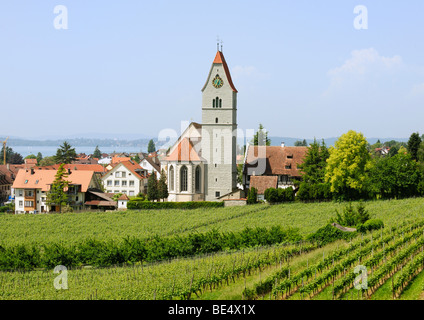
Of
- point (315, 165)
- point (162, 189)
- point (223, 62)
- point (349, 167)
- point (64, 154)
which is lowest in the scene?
point (162, 189)

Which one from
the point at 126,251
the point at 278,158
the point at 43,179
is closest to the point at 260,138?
the point at 278,158

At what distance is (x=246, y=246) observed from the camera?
39.5m

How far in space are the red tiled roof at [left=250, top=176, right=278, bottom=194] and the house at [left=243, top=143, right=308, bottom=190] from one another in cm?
207

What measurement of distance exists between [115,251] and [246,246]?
8.92 metres

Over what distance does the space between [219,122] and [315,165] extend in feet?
39.2

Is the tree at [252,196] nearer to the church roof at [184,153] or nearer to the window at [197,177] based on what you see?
the window at [197,177]

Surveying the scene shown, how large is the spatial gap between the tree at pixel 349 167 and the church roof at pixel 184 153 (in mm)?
15286

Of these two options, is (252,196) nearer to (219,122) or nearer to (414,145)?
(219,122)

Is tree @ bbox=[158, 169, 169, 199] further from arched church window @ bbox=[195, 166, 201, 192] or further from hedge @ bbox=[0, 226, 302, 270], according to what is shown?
hedge @ bbox=[0, 226, 302, 270]

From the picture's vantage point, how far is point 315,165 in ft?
212

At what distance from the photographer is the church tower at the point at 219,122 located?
65.5 m

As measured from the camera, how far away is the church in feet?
214
